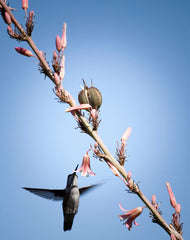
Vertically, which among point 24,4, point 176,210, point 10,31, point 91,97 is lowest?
point 176,210

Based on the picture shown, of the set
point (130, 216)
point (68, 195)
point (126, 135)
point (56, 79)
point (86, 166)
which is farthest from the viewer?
point (68, 195)

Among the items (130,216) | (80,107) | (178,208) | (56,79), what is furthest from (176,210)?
(56,79)

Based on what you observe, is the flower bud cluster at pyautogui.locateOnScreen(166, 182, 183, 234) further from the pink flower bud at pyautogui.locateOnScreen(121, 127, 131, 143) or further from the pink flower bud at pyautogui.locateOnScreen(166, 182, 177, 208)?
the pink flower bud at pyautogui.locateOnScreen(121, 127, 131, 143)

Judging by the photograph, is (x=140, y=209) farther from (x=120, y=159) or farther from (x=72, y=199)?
(x=72, y=199)

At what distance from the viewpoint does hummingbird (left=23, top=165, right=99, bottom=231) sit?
3.36 m

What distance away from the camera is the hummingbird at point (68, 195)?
11.0ft

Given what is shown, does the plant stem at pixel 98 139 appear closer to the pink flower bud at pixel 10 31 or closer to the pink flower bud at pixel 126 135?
the pink flower bud at pixel 10 31

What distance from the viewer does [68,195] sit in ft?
11.2

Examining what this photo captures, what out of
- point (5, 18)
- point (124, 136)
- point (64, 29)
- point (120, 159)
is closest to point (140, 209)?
point (120, 159)

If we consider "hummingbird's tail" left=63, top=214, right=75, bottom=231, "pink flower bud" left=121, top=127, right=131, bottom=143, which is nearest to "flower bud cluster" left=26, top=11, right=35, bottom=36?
"pink flower bud" left=121, top=127, right=131, bottom=143

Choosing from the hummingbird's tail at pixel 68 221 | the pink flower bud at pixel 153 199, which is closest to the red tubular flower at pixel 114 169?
the pink flower bud at pixel 153 199

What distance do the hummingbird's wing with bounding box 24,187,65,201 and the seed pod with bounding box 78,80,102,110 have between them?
145 centimetres

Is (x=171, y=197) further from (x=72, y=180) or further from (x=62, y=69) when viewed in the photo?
(x=72, y=180)

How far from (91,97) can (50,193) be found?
A: 1619 millimetres
